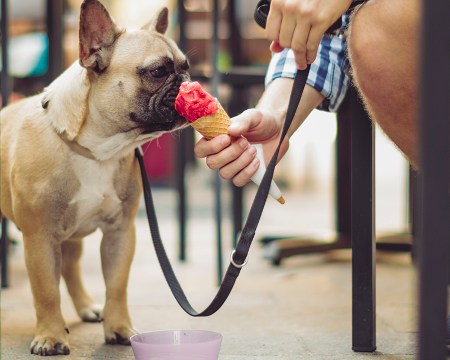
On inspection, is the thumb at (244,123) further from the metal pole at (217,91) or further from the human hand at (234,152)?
the metal pole at (217,91)

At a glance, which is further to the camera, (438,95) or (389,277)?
(389,277)

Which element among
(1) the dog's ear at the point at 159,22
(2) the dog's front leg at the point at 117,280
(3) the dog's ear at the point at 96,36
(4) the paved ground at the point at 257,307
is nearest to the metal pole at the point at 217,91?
(4) the paved ground at the point at 257,307

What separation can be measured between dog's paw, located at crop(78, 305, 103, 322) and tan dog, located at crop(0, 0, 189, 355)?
219 mm

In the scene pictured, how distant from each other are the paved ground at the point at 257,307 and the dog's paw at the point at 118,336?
0.08ft

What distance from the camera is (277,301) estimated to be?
211 cm

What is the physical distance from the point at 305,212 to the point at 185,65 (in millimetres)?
3005

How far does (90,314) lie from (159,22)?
2.45 ft

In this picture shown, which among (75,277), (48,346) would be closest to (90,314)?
(75,277)

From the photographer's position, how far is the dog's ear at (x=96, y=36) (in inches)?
62.6

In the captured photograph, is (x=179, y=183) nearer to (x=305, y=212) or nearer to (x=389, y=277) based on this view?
(x=389, y=277)

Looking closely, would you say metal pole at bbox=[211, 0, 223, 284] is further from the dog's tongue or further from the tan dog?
the dog's tongue

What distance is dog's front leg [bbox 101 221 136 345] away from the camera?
1646 mm

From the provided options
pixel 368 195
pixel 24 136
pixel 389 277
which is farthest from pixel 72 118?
pixel 389 277

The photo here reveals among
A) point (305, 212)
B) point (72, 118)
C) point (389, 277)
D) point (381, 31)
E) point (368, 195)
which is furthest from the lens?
point (305, 212)
